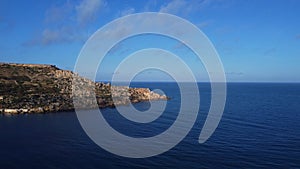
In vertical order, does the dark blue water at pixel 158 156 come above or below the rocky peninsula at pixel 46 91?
below

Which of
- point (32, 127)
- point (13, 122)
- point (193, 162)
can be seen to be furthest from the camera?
point (13, 122)

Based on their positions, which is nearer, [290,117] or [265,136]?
[265,136]

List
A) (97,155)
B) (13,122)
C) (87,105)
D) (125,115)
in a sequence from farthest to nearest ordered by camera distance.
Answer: (87,105)
(125,115)
(13,122)
(97,155)

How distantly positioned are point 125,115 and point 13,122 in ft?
112

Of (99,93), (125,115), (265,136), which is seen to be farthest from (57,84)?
(265,136)

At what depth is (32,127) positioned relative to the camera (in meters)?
75.1

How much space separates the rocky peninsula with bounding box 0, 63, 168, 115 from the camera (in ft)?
335

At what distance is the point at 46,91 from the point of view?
398 feet

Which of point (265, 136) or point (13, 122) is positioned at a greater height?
point (13, 122)

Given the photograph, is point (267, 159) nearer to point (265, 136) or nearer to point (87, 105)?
point (265, 136)

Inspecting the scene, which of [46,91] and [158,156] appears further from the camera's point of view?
[46,91]

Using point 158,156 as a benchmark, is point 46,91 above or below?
above

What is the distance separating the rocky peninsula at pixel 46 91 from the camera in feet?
335

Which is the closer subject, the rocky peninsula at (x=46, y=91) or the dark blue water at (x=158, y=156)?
the dark blue water at (x=158, y=156)
